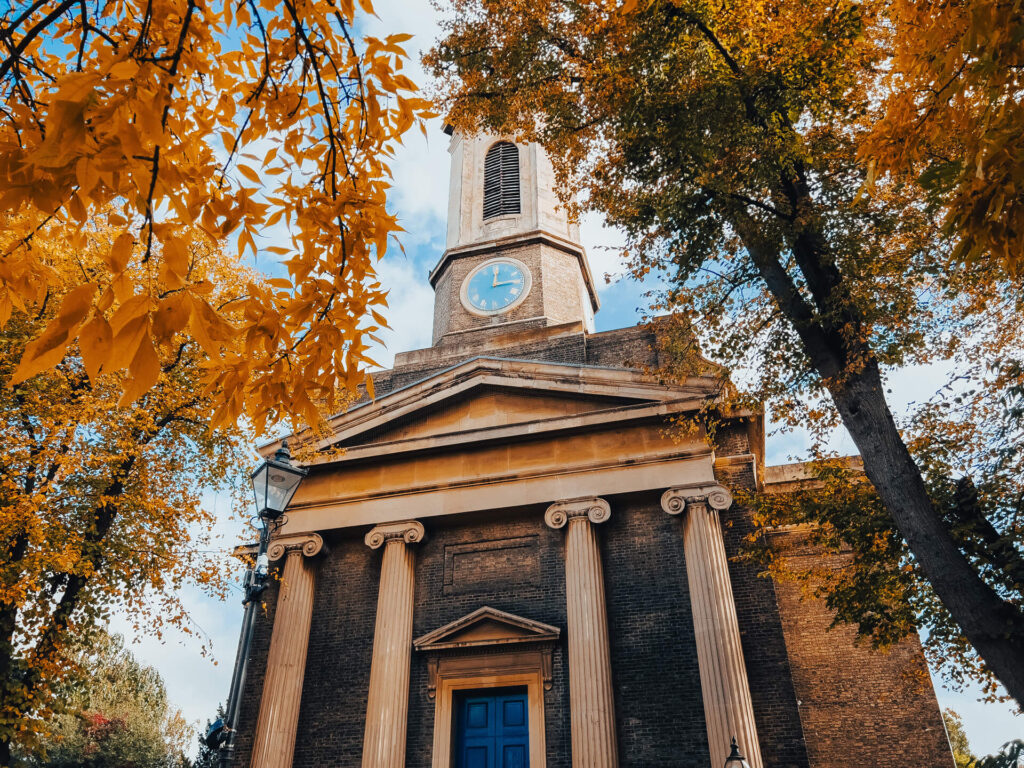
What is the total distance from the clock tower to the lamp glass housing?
12409 millimetres

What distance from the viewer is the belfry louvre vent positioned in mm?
24062

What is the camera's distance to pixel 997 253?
3.31 m

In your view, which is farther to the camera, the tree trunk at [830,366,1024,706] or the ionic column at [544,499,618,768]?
the ionic column at [544,499,618,768]

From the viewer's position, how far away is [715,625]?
12242 millimetres

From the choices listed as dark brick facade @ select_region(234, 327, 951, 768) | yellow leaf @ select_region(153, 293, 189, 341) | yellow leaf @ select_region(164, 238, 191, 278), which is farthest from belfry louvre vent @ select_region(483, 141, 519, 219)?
yellow leaf @ select_region(153, 293, 189, 341)

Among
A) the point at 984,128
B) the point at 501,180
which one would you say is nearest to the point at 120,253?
the point at 984,128

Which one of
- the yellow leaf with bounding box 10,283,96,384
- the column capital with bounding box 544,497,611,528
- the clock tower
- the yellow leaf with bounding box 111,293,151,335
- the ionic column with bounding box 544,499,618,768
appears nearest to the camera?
the yellow leaf with bounding box 10,283,96,384

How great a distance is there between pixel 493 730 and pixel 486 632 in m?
1.69

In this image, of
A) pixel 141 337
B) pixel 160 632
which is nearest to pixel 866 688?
pixel 160 632

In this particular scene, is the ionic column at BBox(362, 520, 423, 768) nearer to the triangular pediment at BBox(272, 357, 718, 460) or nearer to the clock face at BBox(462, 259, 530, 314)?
the triangular pediment at BBox(272, 357, 718, 460)

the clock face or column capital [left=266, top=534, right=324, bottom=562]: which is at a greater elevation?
the clock face

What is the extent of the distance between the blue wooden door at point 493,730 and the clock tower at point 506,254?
10243 millimetres

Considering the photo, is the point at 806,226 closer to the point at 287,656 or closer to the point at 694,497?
the point at 694,497

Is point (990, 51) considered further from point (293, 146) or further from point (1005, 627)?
point (1005, 627)
